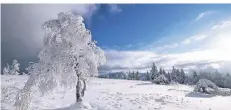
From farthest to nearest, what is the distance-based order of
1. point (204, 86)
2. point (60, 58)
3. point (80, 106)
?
1. point (204, 86)
2. point (80, 106)
3. point (60, 58)

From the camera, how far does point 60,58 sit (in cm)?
1102

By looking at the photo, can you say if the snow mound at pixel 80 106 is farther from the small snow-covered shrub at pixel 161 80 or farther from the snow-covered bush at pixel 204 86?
the small snow-covered shrub at pixel 161 80

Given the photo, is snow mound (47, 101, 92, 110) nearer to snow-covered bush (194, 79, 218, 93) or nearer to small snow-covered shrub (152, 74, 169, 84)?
snow-covered bush (194, 79, 218, 93)

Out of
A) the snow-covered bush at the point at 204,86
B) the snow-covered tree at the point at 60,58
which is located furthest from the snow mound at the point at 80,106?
the snow-covered bush at the point at 204,86

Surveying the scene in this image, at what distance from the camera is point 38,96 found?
13.1 metres

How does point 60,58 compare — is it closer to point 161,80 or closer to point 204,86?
point 204,86

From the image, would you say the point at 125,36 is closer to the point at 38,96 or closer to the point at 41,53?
the point at 41,53

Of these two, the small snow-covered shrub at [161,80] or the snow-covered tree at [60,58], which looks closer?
the snow-covered tree at [60,58]

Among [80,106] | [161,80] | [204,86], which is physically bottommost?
[80,106]

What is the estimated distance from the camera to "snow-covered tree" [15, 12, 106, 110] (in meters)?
10.9

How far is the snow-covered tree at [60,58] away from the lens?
10.9 meters

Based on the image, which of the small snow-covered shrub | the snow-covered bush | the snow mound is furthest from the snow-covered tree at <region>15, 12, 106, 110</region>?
the small snow-covered shrub

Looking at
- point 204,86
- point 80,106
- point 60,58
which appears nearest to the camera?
point 60,58

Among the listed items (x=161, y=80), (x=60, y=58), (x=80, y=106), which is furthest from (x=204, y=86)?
(x=60, y=58)
